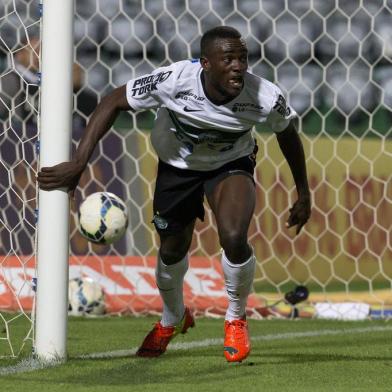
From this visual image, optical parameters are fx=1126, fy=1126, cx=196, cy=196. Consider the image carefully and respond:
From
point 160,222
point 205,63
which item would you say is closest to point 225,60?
point 205,63

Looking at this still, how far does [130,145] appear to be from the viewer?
9891 mm

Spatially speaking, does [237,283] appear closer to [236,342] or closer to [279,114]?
[236,342]

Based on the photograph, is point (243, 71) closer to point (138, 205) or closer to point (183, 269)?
point (183, 269)

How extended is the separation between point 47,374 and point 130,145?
218 inches

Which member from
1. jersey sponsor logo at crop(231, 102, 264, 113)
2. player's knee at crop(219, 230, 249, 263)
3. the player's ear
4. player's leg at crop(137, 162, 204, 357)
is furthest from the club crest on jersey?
the player's ear

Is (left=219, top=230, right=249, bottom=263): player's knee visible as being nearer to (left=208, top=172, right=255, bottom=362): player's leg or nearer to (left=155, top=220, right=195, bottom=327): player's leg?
(left=208, top=172, right=255, bottom=362): player's leg

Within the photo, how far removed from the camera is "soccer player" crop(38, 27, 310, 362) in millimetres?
4766

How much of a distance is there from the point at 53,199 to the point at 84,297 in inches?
123

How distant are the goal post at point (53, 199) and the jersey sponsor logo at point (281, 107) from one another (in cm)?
92

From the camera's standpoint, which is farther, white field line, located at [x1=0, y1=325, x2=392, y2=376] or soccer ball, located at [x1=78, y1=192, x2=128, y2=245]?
soccer ball, located at [x1=78, y1=192, x2=128, y2=245]

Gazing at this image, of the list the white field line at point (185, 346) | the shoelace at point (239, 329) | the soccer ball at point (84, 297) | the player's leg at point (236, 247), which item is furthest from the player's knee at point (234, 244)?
the soccer ball at point (84, 297)

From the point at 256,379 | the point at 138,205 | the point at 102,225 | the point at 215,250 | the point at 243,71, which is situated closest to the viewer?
the point at 256,379

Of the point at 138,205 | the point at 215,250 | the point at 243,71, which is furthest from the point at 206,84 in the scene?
the point at 215,250

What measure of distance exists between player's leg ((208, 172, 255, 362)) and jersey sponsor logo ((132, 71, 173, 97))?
21.4 inches
